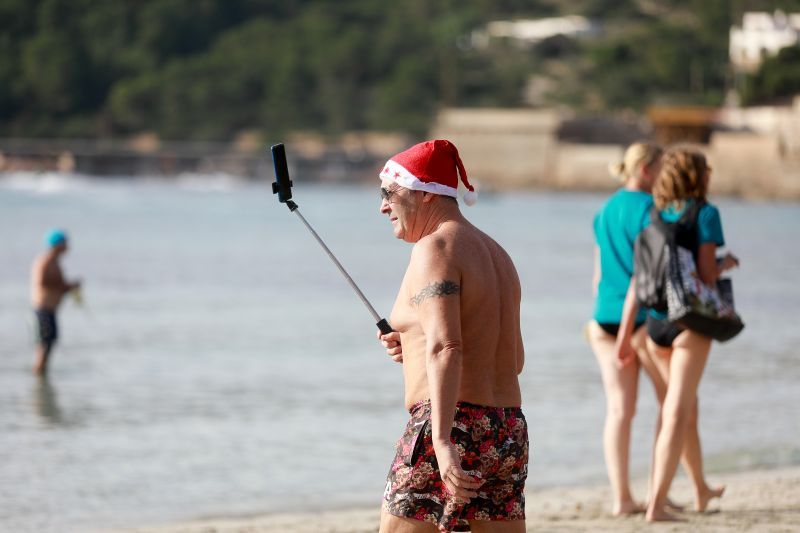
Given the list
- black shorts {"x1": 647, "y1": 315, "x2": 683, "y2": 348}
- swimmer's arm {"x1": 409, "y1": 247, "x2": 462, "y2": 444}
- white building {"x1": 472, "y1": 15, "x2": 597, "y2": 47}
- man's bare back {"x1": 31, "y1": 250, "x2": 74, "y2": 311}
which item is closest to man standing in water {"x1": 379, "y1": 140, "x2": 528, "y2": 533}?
swimmer's arm {"x1": 409, "y1": 247, "x2": 462, "y2": 444}

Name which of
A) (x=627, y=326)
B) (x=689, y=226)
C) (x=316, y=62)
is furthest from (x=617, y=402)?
(x=316, y=62)

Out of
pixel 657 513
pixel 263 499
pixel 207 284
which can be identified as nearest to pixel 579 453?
pixel 263 499

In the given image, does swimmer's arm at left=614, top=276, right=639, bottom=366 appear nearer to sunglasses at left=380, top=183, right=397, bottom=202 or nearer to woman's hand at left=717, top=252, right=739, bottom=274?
woman's hand at left=717, top=252, right=739, bottom=274

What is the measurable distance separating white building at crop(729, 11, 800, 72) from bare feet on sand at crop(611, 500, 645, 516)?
96.2m

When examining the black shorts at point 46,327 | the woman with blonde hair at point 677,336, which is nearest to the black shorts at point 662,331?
the woman with blonde hair at point 677,336

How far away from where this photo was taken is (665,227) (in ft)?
18.6

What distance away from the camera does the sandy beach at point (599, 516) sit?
617 centimetres

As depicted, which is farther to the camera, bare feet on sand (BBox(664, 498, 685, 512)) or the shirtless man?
the shirtless man

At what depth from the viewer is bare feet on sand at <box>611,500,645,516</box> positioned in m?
6.39

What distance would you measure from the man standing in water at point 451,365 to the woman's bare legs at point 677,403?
6.72 feet

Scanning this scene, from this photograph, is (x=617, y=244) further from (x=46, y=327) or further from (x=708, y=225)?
(x=46, y=327)

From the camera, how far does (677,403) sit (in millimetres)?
5840

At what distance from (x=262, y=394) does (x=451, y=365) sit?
805 centimetres

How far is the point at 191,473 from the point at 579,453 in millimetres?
2290
